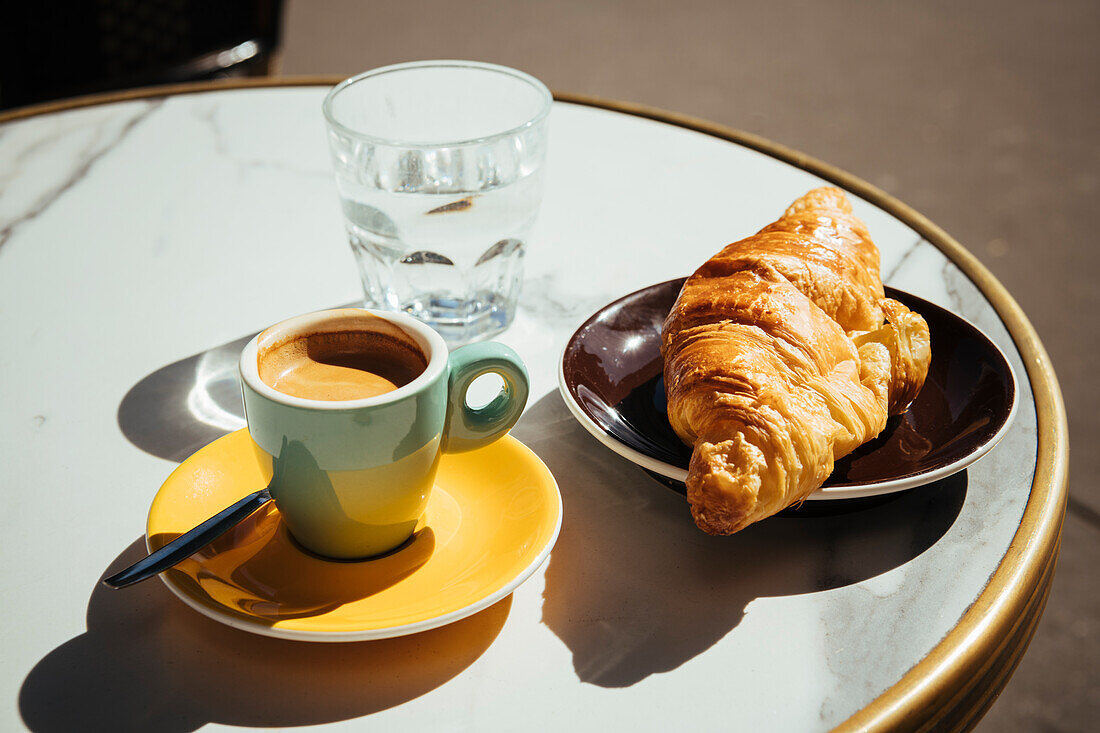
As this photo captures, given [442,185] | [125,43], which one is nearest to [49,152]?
[442,185]

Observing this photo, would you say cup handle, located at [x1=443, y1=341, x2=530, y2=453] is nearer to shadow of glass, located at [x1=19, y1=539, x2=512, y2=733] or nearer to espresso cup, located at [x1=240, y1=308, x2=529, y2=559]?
espresso cup, located at [x1=240, y1=308, x2=529, y2=559]

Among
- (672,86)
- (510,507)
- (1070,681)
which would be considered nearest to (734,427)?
(510,507)

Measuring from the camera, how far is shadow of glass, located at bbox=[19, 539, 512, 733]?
19.3 inches

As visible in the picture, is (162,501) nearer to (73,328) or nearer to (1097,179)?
(73,328)

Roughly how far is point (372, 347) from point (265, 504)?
4.3 inches

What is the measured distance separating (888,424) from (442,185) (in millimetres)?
382

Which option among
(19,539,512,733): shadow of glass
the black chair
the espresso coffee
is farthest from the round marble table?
the black chair

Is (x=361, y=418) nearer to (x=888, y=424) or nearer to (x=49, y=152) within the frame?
(x=888, y=424)

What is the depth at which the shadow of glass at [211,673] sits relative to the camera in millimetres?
489

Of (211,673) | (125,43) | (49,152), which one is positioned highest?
(211,673)

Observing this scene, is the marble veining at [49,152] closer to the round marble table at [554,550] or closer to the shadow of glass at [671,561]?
the round marble table at [554,550]

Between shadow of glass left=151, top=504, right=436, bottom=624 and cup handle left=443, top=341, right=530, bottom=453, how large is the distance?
0.06 m

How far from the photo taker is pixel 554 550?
0.61 m

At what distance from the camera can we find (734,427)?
1.89 feet
